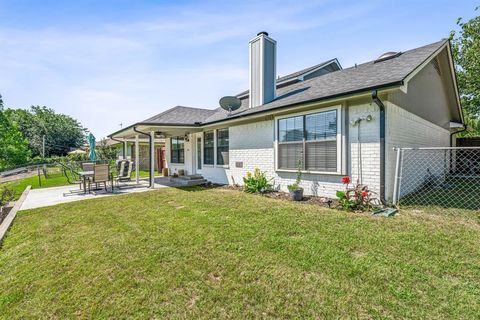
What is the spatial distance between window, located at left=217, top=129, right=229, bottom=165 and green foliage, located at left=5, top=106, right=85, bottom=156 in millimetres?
45152

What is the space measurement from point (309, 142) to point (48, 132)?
52.4 meters

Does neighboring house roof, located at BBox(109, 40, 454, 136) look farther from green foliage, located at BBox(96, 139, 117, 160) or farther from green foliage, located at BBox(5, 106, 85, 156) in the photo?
green foliage, located at BBox(5, 106, 85, 156)

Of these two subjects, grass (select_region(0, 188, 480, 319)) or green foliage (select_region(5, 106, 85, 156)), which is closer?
grass (select_region(0, 188, 480, 319))

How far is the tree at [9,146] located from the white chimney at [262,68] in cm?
3298

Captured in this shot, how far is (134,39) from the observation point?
8.62m

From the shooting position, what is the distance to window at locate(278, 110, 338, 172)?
6.41 metres

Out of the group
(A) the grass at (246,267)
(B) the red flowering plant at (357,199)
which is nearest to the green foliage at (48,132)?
(A) the grass at (246,267)

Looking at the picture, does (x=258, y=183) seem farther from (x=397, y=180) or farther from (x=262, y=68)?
(x=262, y=68)

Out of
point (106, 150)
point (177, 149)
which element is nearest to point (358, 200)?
point (177, 149)

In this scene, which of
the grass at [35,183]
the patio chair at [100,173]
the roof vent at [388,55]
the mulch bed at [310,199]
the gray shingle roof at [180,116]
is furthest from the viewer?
the grass at [35,183]

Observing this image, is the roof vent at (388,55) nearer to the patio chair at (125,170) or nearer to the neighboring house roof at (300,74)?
the neighboring house roof at (300,74)

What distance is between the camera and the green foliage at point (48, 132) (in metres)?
41.4

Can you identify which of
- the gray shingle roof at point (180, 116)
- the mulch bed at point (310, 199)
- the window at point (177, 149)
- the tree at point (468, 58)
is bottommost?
the mulch bed at point (310, 199)

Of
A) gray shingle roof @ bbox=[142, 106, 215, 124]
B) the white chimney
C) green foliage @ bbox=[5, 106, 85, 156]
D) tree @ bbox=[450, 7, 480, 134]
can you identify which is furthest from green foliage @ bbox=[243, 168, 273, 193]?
green foliage @ bbox=[5, 106, 85, 156]
